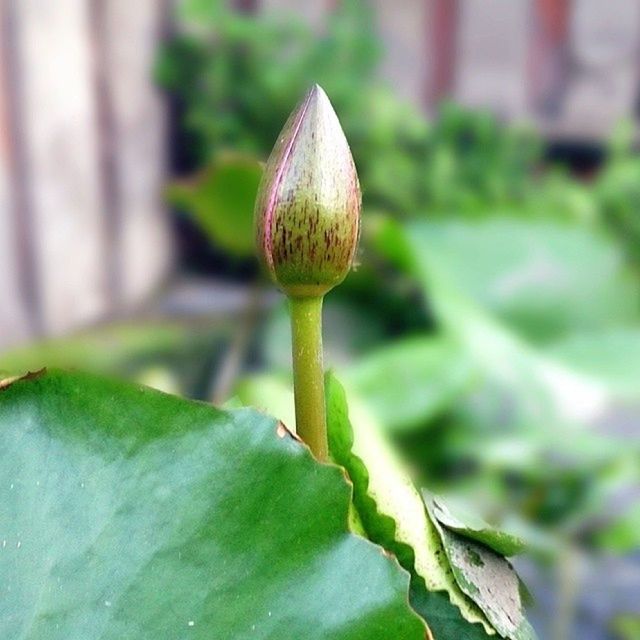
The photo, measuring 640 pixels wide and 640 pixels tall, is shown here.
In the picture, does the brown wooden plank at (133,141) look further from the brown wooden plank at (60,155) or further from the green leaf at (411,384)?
the green leaf at (411,384)

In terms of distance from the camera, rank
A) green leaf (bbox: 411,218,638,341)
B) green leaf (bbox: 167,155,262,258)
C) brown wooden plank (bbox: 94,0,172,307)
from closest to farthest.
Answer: green leaf (bbox: 167,155,262,258) → green leaf (bbox: 411,218,638,341) → brown wooden plank (bbox: 94,0,172,307)

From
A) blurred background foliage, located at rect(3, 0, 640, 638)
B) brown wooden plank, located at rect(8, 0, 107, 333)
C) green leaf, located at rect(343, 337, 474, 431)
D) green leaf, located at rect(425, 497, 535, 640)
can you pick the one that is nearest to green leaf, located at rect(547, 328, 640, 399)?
blurred background foliage, located at rect(3, 0, 640, 638)

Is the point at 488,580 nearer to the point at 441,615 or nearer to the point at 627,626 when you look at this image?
the point at 441,615

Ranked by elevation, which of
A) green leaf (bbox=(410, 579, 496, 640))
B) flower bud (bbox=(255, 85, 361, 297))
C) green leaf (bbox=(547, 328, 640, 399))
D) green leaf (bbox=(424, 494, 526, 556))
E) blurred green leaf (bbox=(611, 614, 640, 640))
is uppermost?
flower bud (bbox=(255, 85, 361, 297))

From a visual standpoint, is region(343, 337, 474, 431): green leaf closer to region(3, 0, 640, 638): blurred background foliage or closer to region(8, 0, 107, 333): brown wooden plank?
region(3, 0, 640, 638): blurred background foliage

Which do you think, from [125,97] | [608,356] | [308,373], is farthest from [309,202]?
[125,97]

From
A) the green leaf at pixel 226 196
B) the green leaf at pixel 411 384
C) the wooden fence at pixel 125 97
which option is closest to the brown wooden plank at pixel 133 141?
the wooden fence at pixel 125 97

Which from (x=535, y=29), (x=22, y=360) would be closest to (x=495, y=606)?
(x=22, y=360)
